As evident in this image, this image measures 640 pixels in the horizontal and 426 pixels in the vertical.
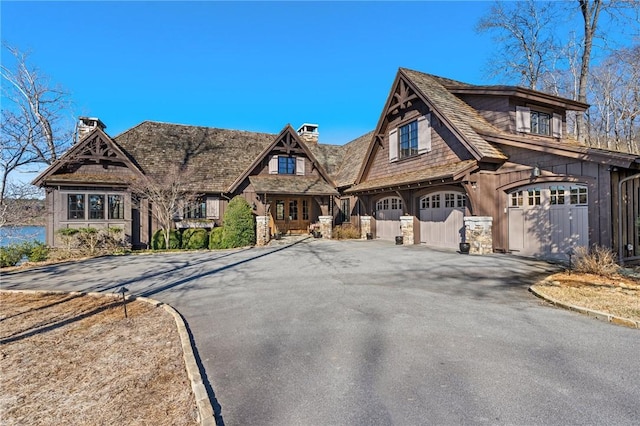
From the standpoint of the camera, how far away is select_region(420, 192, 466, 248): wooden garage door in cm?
1477

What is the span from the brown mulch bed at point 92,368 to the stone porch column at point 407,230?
13076mm

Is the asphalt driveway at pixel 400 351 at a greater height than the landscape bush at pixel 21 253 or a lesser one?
lesser

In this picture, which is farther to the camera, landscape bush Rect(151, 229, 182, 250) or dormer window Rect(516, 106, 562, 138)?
landscape bush Rect(151, 229, 182, 250)

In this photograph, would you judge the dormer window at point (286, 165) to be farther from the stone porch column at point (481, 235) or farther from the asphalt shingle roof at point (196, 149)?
the stone porch column at point (481, 235)

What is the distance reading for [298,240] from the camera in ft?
63.7

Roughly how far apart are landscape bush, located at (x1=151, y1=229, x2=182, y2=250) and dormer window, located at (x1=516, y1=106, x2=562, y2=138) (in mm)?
17374

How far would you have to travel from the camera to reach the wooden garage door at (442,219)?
14.8 metres

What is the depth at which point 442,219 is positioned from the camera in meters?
15.7

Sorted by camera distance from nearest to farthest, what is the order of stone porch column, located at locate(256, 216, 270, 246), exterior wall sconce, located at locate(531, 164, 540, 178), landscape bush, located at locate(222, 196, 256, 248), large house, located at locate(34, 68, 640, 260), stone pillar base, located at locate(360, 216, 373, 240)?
1. large house, located at locate(34, 68, 640, 260)
2. exterior wall sconce, located at locate(531, 164, 540, 178)
3. landscape bush, located at locate(222, 196, 256, 248)
4. stone porch column, located at locate(256, 216, 270, 246)
5. stone pillar base, located at locate(360, 216, 373, 240)

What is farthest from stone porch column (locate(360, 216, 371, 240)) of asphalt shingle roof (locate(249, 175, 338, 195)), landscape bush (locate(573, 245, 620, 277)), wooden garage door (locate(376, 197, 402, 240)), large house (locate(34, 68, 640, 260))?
landscape bush (locate(573, 245, 620, 277))

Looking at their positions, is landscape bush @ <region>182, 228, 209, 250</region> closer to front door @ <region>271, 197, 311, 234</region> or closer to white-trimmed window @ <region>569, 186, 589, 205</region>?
front door @ <region>271, 197, 311, 234</region>

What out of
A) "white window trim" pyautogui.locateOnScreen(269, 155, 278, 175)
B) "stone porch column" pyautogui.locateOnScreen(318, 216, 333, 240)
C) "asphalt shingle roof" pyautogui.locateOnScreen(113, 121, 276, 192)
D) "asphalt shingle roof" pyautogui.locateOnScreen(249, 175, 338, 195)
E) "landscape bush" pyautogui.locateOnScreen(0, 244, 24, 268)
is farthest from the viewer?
"white window trim" pyautogui.locateOnScreen(269, 155, 278, 175)

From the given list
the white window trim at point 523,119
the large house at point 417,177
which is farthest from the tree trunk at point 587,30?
the white window trim at point 523,119

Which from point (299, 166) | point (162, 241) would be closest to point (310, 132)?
point (299, 166)
